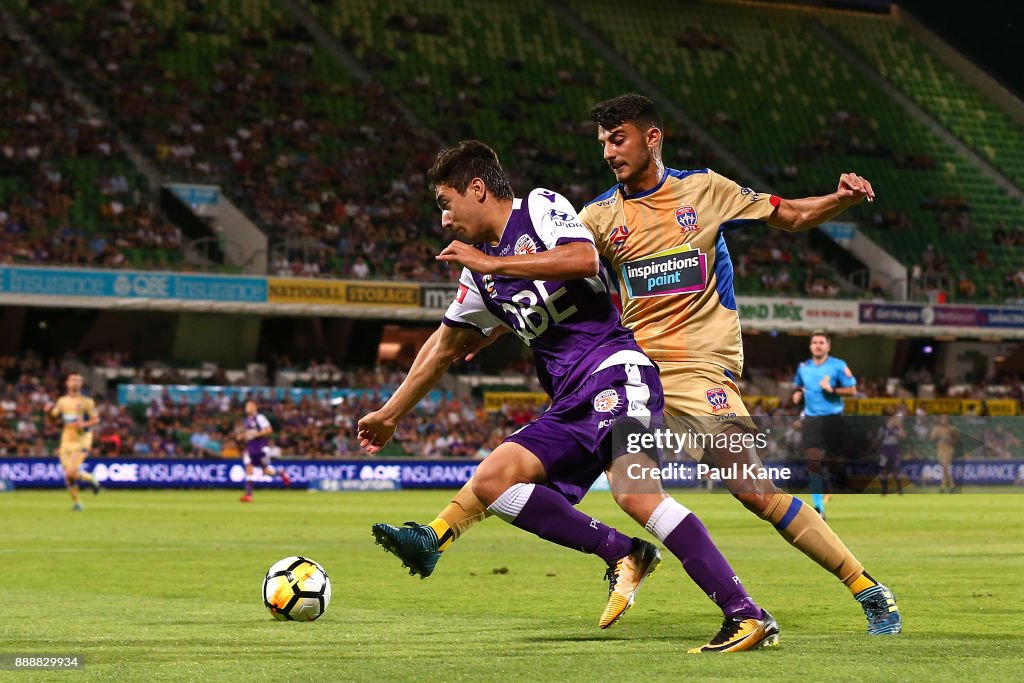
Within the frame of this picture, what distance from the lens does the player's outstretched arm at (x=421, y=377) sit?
6973mm

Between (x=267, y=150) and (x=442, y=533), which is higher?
(x=267, y=150)

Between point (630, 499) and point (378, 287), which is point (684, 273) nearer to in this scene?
point (630, 499)

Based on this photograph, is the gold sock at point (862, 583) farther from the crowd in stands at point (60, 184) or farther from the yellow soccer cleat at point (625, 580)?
the crowd in stands at point (60, 184)

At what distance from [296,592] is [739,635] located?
8.55 ft

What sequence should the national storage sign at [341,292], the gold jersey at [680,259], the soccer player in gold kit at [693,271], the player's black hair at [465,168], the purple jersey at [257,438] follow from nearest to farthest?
the player's black hair at [465,168] < the soccer player in gold kit at [693,271] < the gold jersey at [680,259] < the purple jersey at [257,438] < the national storage sign at [341,292]

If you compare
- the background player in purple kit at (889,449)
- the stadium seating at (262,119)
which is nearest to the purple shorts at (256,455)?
the stadium seating at (262,119)

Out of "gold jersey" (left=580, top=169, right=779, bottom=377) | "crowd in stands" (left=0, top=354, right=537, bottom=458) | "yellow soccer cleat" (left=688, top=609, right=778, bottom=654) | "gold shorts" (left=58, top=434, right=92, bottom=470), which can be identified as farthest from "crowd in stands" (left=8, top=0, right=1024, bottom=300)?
"yellow soccer cleat" (left=688, top=609, right=778, bottom=654)

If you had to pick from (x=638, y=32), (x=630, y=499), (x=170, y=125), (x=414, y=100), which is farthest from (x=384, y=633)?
(x=638, y=32)

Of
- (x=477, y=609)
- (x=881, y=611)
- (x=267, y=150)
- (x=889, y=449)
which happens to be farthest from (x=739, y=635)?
(x=267, y=150)

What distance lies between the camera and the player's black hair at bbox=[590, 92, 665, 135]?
24.1 ft

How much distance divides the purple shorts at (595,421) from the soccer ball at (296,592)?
1894 mm

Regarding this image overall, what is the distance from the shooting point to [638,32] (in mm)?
55000

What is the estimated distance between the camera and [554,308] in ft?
21.8
